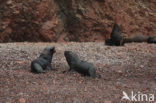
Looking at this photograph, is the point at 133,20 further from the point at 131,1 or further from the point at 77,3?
the point at 77,3

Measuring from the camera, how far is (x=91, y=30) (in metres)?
12.6

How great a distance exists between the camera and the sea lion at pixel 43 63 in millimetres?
6291

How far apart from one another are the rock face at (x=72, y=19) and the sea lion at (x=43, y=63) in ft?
16.4

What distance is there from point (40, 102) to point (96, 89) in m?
1.14

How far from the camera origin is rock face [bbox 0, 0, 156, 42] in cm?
1183

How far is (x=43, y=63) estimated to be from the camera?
6684 millimetres

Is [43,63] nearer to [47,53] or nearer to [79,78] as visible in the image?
[47,53]

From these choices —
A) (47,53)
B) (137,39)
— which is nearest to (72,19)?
(137,39)

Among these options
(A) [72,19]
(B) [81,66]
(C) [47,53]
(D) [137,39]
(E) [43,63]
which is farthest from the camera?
(A) [72,19]

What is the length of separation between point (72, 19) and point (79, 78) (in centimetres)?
684

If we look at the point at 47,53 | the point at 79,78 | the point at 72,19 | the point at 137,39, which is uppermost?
the point at 47,53

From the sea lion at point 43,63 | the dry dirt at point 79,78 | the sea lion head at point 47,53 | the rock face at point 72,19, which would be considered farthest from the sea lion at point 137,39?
the sea lion at point 43,63

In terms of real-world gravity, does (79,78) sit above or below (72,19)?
above

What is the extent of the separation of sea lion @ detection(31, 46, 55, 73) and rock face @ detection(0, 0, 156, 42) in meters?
5.00
